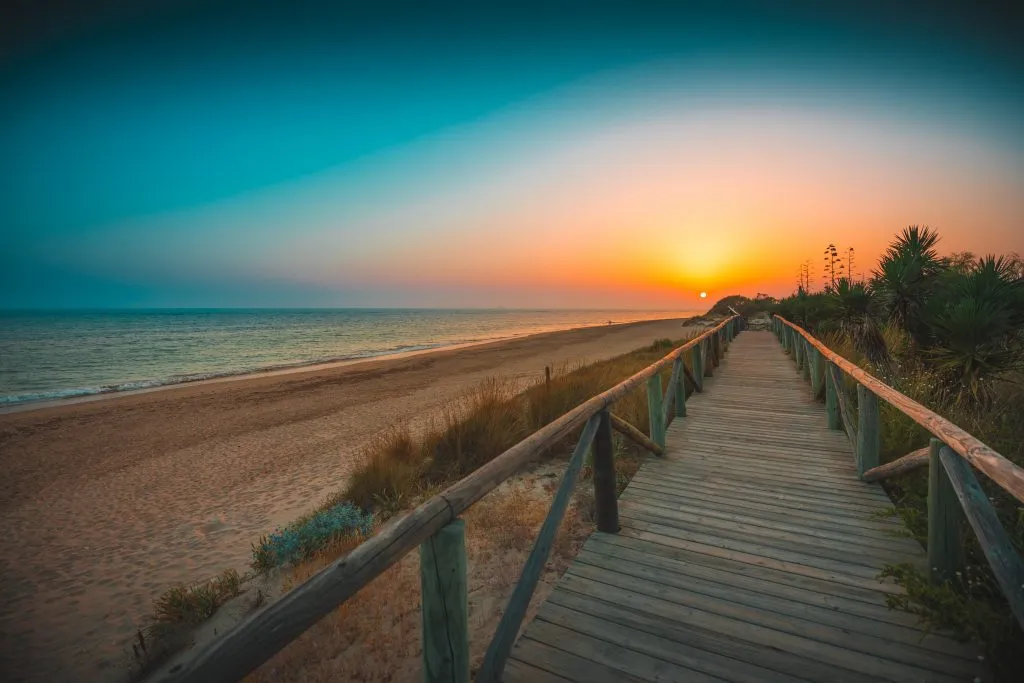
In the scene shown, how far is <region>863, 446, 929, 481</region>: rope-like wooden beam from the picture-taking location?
3072 mm

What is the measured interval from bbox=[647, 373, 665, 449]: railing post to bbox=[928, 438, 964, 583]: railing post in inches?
109

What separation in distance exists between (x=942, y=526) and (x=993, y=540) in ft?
2.61

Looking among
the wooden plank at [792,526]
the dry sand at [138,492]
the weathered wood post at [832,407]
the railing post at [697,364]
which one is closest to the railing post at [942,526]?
the wooden plank at [792,526]

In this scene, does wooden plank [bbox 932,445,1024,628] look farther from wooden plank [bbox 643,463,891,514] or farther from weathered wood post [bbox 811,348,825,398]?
weathered wood post [bbox 811,348,825,398]

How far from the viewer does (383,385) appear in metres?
16.4

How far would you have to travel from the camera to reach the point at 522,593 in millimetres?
2252

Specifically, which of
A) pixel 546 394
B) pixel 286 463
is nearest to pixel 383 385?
pixel 286 463

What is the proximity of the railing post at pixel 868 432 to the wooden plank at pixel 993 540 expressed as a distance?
2.18 m

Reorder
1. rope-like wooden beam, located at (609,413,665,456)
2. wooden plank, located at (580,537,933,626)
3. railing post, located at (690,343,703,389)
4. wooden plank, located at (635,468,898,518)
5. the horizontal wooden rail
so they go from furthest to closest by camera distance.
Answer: railing post, located at (690,343,703,389)
rope-like wooden beam, located at (609,413,665,456)
wooden plank, located at (635,468,898,518)
wooden plank, located at (580,537,933,626)
the horizontal wooden rail

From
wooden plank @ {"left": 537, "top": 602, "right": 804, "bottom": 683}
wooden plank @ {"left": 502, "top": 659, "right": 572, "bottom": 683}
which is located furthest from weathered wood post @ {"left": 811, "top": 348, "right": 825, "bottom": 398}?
wooden plank @ {"left": 502, "top": 659, "right": 572, "bottom": 683}

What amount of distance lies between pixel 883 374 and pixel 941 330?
1.24 meters

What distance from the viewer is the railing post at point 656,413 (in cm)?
523

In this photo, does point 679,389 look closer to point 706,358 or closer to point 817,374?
point 817,374

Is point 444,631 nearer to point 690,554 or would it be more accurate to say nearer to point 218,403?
point 690,554
